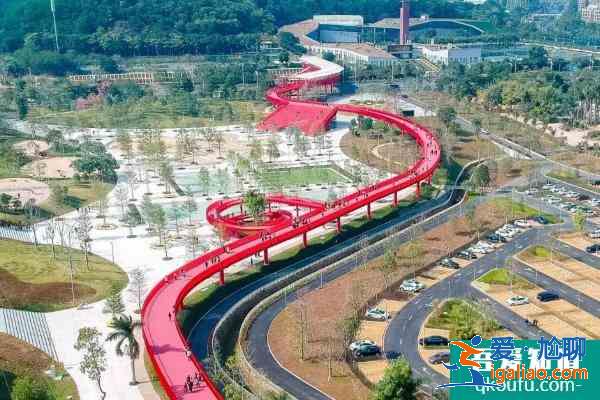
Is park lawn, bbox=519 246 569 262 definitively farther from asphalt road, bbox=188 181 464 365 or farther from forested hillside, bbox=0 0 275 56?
forested hillside, bbox=0 0 275 56

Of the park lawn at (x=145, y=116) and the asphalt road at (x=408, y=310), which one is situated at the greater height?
the park lawn at (x=145, y=116)

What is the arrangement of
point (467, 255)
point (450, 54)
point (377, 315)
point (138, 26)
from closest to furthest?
point (377, 315), point (467, 255), point (450, 54), point (138, 26)

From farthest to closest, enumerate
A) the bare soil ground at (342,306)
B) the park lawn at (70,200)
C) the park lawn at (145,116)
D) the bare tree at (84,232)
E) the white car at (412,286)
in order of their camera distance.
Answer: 1. the park lawn at (145,116)
2. the park lawn at (70,200)
3. the bare tree at (84,232)
4. the white car at (412,286)
5. the bare soil ground at (342,306)

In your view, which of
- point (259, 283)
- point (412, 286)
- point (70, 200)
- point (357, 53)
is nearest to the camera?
point (412, 286)

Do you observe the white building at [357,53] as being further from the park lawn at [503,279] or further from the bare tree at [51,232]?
the park lawn at [503,279]

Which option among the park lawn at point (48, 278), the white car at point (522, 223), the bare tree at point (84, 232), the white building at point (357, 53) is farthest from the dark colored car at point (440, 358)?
the white building at point (357, 53)
